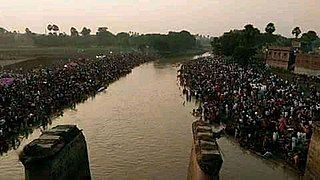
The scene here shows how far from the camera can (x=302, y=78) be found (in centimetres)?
3916

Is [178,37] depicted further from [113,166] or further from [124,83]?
[113,166]

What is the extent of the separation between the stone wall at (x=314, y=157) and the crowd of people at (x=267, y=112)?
1.42 m

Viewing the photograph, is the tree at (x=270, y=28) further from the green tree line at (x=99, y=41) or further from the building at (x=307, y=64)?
the building at (x=307, y=64)

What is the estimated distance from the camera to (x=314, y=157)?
52.7 feet

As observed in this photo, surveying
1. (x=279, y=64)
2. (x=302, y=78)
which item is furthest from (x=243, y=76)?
(x=279, y=64)

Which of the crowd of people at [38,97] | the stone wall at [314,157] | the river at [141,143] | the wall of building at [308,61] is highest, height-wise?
the wall of building at [308,61]

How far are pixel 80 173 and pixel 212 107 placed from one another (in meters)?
14.9

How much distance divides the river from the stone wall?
4.61 feet

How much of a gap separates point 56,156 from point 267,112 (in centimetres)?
1549

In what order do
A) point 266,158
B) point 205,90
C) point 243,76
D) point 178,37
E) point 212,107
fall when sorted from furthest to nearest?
point 178,37, point 243,76, point 205,90, point 212,107, point 266,158

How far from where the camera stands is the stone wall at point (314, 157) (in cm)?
1565

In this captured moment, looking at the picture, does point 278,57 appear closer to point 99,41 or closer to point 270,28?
point 270,28

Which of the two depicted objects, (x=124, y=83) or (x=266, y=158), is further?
(x=124, y=83)

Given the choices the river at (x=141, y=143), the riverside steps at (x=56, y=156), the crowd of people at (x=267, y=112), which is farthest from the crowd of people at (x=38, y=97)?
the crowd of people at (x=267, y=112)
